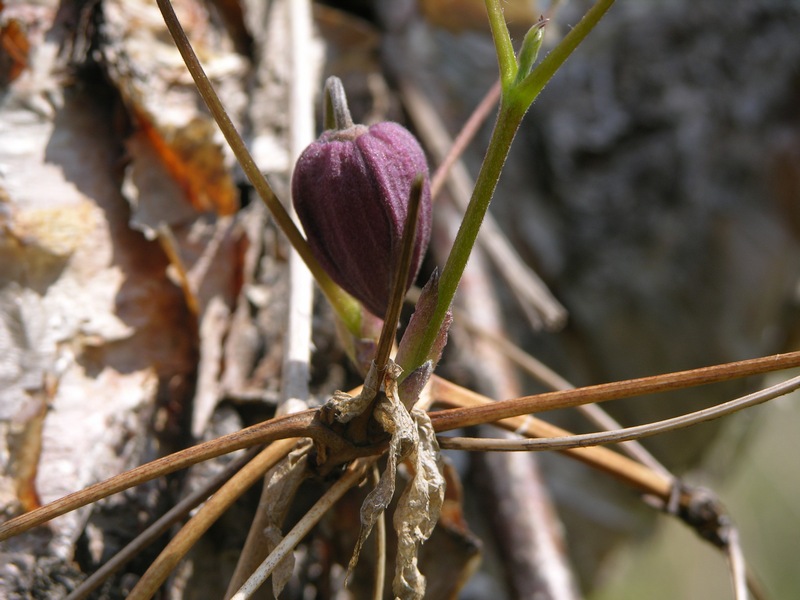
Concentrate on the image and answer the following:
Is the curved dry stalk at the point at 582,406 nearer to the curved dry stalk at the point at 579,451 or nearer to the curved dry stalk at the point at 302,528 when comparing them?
the curved dry stalk at the point at 579,451

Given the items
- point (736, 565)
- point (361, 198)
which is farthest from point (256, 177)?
point (736, 565)

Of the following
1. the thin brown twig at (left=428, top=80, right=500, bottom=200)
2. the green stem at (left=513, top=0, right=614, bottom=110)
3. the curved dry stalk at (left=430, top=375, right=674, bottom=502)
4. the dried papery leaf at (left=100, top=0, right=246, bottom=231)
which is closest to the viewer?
the green stem at (left=513, top=0, right=614, bottom=110)

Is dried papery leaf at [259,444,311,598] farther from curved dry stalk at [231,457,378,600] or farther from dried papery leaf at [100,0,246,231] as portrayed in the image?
dried papery leaf at [100,0,246,231]

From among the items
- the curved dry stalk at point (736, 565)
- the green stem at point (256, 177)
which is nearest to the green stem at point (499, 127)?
the green stem at point (256, 177)

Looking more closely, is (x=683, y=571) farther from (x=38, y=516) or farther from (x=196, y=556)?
(x=38, y=516)

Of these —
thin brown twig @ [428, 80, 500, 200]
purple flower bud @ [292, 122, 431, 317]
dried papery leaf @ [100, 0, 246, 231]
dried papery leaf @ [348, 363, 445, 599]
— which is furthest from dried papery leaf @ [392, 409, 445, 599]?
dried papery leaf @ [100, 0, 246, 231]

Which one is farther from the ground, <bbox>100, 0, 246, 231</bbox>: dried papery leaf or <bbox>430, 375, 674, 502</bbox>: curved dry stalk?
<bbox>100, 0, 246, 231</bbox>: dried papery leaf

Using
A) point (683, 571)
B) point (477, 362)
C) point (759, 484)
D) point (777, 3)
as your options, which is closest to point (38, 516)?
point (477, 362)

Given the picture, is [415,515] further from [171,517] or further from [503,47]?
[503,47]
